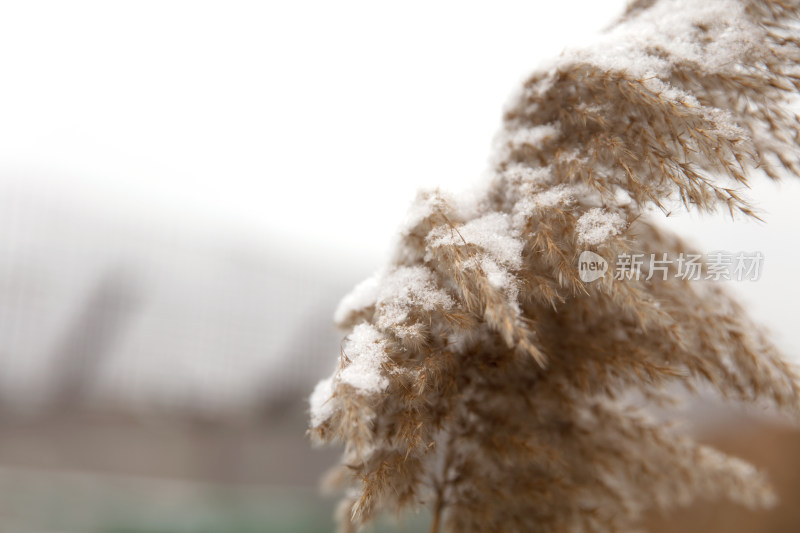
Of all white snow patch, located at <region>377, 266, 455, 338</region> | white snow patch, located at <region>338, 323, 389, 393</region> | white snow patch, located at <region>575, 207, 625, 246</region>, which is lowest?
white snow patch, located at <region>338, 323, 389, 393</region>

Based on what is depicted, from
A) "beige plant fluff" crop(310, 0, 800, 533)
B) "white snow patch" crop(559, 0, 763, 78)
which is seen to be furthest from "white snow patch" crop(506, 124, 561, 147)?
"white snow patch" crop(559, 0, 763, 78)

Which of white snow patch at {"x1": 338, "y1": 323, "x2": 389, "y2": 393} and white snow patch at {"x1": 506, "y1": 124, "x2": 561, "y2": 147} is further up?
white snow patch at {"x1": 506, "y1": 124, "x2": 561, "y2": 147}

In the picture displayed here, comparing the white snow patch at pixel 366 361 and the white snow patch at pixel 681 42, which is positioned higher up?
the white snow patch at pixel 681 42

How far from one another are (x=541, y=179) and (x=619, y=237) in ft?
0.53

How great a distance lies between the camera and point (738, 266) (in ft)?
2.80

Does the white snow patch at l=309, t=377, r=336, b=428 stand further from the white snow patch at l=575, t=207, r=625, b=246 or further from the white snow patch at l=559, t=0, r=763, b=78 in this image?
the white snow patch at l=559, t=0, r=763, b=78

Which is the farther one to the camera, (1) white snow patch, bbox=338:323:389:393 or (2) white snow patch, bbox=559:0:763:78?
(2) white snow patch, bbox=559:0:763:78

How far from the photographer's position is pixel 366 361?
1.92 ft

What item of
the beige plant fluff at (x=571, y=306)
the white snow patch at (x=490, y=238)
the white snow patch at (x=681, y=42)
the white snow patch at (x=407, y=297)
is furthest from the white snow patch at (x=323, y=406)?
the white snow patch at (x=681, y=42)

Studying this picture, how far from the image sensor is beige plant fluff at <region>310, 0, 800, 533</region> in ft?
1.95

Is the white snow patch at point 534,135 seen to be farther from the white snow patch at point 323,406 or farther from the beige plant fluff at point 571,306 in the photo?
the white snow patch at point 323,406

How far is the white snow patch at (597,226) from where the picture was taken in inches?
22.7

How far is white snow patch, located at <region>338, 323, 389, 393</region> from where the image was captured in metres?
0.55

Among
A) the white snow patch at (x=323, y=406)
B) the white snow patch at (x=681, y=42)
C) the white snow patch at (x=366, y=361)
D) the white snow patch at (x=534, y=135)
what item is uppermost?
the white snow patch at (x=681, y=42)
